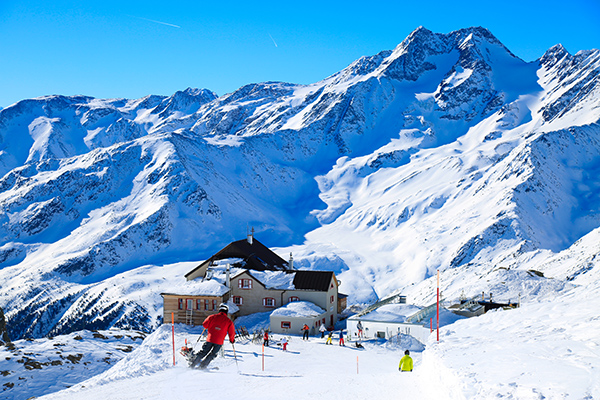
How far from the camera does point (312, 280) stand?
46188 millimetres

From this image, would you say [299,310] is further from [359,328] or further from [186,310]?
[186,310]

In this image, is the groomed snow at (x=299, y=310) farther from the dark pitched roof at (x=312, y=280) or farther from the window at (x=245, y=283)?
the window at (x=245, y=283)

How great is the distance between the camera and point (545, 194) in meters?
129

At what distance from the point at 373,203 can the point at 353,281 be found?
185 feet

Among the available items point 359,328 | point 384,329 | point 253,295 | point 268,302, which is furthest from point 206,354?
point 253,295

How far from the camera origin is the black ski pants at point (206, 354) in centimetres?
1473

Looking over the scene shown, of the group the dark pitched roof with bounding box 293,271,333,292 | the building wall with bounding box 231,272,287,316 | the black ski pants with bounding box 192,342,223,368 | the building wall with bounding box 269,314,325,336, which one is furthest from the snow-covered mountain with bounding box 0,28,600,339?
the black ski pants with bounding box 192,342,223,368

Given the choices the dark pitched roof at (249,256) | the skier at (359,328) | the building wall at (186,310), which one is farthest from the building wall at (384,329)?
the dark pitched roof at (249,256)

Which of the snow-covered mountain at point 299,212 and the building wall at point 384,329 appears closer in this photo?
the building wall at point 384,329

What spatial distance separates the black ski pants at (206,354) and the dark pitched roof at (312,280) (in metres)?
29.6

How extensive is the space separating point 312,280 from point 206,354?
31512mm

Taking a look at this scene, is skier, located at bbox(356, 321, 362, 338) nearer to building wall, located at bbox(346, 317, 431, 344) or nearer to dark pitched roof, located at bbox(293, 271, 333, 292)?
building wall, located at bbox(346, 317, 431, 344)

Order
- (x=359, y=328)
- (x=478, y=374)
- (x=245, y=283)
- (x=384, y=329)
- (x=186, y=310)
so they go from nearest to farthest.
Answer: (x=478, y=374) → (x=384, y=329) → (x=359, y=328) → (x=186, y=310) → (x=245, y=283)

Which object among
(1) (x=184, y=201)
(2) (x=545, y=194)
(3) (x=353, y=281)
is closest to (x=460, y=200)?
(2) (x=545, y=194)
